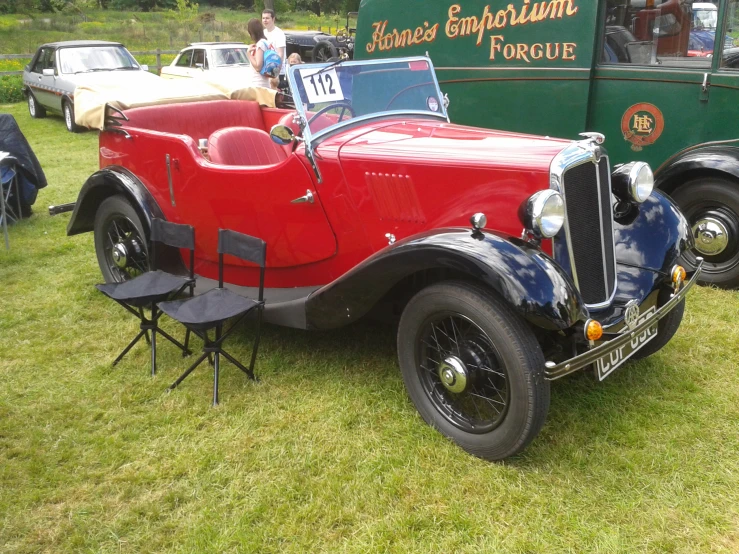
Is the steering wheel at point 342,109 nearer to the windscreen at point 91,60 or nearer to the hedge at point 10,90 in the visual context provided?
the windscreen at point 91,60

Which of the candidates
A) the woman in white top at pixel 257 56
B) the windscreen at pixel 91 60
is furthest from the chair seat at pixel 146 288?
the windscreen at pixel 91 60

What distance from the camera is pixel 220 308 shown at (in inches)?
134

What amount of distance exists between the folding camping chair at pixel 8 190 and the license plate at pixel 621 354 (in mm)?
5190

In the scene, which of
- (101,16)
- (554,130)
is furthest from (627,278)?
(101,16)

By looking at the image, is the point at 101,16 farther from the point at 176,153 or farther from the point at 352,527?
the point at 352,527

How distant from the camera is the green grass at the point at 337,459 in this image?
2.46 metres

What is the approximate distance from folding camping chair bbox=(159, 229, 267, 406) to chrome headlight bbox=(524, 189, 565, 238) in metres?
1.39

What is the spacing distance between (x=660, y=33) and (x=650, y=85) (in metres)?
0.39

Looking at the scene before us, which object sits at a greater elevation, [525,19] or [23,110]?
[525,19]

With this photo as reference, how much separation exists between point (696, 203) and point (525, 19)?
2.28m

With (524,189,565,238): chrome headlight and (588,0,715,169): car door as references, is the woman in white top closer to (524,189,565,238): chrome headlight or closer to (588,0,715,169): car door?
(588,0,715,169): car door

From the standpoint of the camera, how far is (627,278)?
10.4ft

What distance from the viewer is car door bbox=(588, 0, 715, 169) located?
488 centimetres

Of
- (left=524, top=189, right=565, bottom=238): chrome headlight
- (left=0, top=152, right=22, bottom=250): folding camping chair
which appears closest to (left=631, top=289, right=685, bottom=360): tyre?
(left=524, top=189, right=565, bottom=238): chrome headlight
